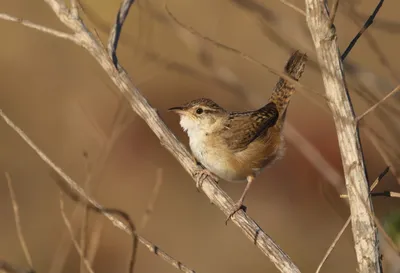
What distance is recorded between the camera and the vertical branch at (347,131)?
251 centimetres

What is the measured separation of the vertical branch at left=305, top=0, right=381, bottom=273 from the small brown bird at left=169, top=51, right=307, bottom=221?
1.93m

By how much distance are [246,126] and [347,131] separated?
2.49m

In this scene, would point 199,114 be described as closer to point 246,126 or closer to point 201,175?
point 246,126

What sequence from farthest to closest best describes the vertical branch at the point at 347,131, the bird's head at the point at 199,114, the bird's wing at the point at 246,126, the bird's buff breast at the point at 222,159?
the bird's head at the point at 199,114
the bird's wing at the point at 246,126
the bird's buff breast at the point at 222,159
the vertical branch at the point at 347,131

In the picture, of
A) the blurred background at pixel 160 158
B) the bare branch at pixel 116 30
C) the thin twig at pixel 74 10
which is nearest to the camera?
the thin twig at pixel 74 10

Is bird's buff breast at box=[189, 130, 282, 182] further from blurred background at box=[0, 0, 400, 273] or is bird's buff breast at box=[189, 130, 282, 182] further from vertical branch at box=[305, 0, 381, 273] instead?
blurred background at box=[0, 0, 400, 273]

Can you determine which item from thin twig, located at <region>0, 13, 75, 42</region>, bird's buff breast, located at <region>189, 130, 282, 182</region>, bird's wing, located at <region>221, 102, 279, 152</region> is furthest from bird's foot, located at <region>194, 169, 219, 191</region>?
thin twig, located at <region>0, 13, 75, 42</region>

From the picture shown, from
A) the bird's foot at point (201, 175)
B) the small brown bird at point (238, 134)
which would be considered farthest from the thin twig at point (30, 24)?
the small brown bird at point (238, 134)

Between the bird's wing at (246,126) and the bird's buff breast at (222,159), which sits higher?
the bird's wing at (246,126)

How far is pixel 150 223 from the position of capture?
10180 millimetres

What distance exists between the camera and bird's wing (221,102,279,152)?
4.87 metres

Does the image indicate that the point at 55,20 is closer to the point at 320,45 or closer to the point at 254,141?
the point at 254,141

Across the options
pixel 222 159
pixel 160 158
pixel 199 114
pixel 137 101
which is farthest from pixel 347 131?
pixel 160 158

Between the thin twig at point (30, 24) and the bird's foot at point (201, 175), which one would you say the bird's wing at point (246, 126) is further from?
the thin twig at point (30, 24)
